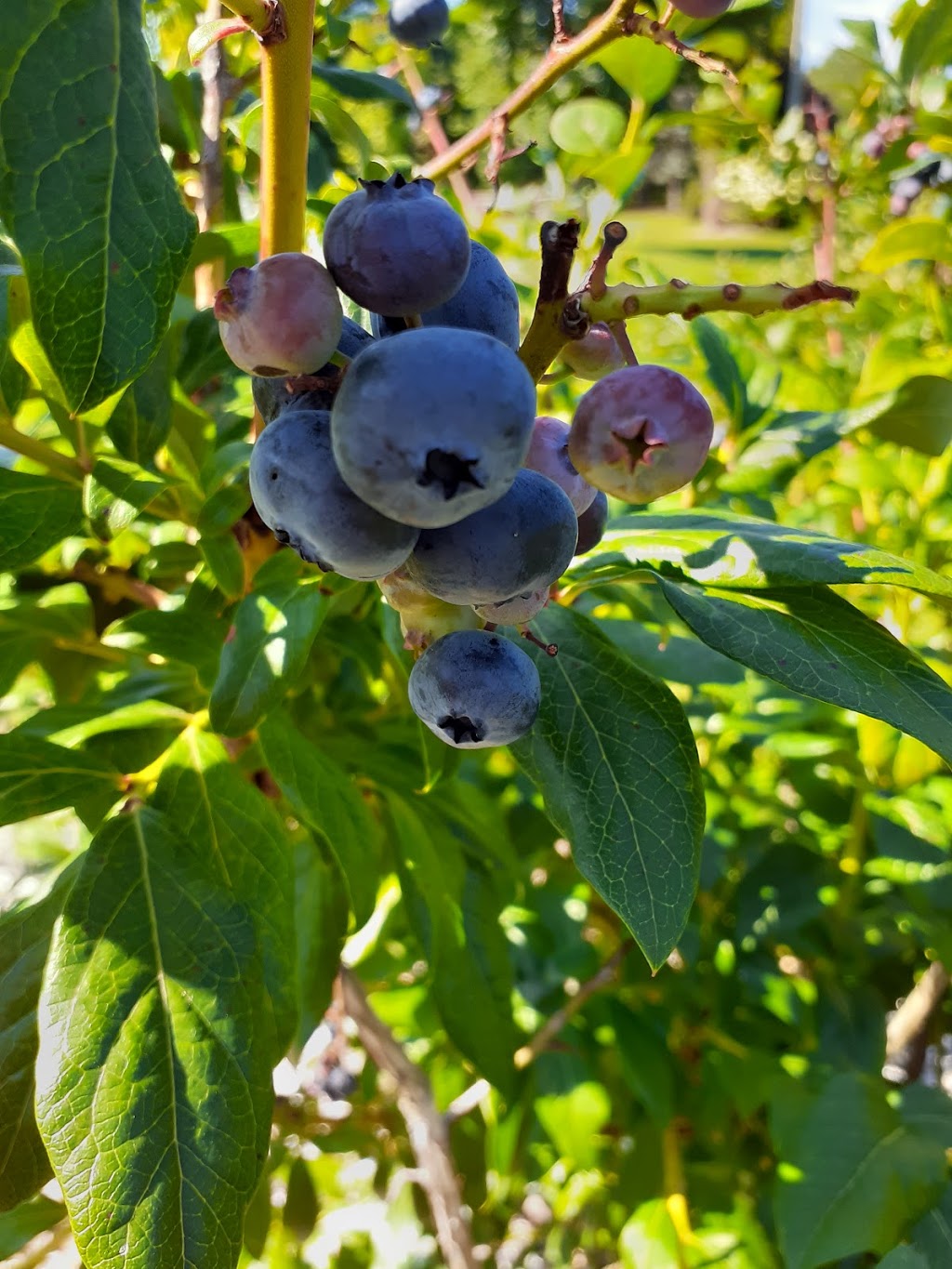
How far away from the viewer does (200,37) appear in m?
0.64

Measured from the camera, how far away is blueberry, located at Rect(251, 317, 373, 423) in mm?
489

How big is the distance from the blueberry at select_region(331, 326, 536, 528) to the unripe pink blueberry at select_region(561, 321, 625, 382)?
0.14 metres

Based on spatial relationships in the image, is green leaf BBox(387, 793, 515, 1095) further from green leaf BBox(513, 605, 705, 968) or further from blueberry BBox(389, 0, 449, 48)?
blueberry BBox(389, 0, 449, 48)

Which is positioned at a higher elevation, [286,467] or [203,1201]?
[286,467]

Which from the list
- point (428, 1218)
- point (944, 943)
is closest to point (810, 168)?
point (944, 943)

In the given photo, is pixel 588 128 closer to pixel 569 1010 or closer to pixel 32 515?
pixel 32 515

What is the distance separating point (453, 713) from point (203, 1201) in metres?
0.36

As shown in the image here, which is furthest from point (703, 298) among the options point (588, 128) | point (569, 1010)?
point (569, 1010)

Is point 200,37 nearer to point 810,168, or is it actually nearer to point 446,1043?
point 446,1043

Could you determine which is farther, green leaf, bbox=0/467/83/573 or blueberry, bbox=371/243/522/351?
green leaf, bbox=0/467/83/573

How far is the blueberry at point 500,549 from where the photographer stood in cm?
46

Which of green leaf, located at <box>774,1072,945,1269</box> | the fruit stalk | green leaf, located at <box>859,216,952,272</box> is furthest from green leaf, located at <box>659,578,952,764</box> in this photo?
green leaf, located at <box>859,216,952,272</box>

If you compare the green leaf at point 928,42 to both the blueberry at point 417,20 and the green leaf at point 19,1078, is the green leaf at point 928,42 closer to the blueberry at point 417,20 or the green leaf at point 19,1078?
the blueberry at point 417,20

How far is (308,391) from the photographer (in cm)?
49
